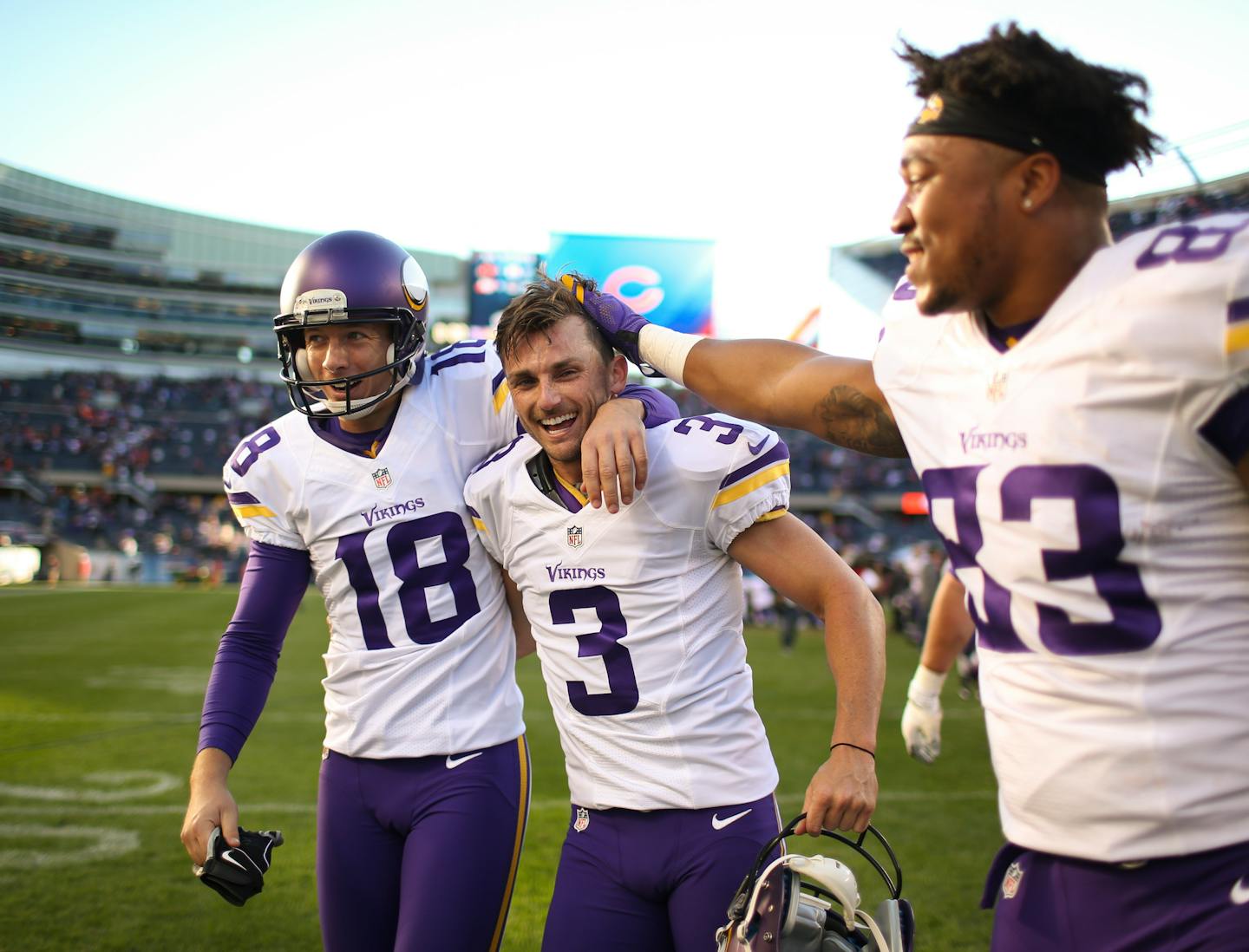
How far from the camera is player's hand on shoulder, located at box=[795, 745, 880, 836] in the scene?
2035 mm

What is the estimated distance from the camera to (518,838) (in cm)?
272

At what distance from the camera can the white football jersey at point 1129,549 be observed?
56.9 inches

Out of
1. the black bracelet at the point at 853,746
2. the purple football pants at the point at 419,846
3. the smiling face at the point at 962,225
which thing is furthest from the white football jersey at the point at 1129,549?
the purple football pants at the point at 419,846

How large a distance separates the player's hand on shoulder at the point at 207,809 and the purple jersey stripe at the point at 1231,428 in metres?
2.10

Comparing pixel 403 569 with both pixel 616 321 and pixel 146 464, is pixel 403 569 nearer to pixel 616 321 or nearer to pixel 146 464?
pixel 616 321

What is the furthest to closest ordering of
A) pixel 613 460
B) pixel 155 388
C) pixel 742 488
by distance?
pixel 155 388 < pixel 742 488 < pixel 613 460

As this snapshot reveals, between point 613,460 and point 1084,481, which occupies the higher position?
point 1084,481

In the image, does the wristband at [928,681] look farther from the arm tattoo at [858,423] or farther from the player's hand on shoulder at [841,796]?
the arm tattoo at [858,423]

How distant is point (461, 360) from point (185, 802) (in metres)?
4.81

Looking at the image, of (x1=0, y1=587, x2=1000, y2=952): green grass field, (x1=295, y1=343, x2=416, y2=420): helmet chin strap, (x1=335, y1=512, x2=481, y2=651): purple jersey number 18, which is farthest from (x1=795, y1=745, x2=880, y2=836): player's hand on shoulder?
(x1=0, y1=587, x2=1000, y2=952): green grass field

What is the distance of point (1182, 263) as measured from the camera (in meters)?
1.44

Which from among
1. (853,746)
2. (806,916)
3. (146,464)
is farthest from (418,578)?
(146,464)

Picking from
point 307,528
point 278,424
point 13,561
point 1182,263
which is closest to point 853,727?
point 1182,263

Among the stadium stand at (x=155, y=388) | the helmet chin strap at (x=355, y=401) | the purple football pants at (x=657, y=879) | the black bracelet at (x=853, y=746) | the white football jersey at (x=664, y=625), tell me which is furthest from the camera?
the stadium stand at (x=155, y=388)
